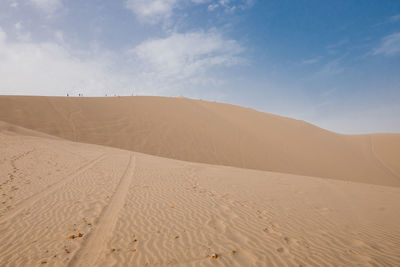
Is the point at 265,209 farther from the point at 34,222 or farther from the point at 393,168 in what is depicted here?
the point at 393,168

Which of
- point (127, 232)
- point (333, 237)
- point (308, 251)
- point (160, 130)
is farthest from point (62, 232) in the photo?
point (160, 130)

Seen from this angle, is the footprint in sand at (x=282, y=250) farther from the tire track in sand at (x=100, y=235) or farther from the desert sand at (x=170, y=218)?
the tire track in sand at (x=100, y=235)

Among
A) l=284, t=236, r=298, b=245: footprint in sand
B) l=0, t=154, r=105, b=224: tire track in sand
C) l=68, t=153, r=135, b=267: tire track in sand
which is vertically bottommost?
l=0, t=154, r=105, b=224: tire track in sand

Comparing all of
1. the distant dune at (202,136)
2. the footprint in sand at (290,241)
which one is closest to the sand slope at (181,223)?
the footprint in sand at (290,241)

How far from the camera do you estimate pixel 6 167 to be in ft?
25.4

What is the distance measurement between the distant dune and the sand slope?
11138mm

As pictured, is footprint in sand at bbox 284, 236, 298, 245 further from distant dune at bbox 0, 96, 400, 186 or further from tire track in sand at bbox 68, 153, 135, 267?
distant dune at bbox 0, 96, 400, 186

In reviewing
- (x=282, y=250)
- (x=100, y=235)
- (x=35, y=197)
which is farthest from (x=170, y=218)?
(x=35, y=197)

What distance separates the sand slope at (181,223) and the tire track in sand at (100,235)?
16 millimetres

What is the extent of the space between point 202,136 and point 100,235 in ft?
61.5

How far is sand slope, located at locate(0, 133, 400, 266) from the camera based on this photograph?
3.14m

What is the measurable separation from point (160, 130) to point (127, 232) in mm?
18550

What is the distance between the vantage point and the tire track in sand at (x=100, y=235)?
9.60ft

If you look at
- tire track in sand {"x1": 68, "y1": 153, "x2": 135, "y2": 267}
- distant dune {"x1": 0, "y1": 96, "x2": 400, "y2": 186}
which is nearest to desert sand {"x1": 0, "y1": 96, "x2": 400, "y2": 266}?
tire track in sand {"x1": 68, "y1": 153, "x2": 135, "y2": 267}
